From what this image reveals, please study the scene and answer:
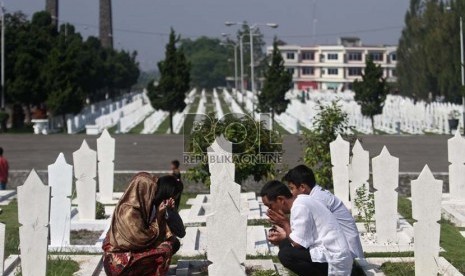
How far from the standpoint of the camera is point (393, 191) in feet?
33.1

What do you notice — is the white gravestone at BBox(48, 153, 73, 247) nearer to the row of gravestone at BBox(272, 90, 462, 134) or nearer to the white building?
the row of gravestone at BBox(272, 90, 462, 134)

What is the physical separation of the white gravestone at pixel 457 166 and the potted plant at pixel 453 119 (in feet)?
65.0

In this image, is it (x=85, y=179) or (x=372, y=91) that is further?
(x=372, y=91)

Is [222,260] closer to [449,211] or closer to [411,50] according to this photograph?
[449,211]

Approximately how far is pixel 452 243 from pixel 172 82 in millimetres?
26658

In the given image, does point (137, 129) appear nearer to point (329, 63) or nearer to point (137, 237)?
point (137, 237)

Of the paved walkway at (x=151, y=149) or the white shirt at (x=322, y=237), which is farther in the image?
the paved walkway at (x=151, y=149)

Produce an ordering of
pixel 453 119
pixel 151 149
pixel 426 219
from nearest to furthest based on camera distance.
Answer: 1. pixel 426 219
2. pixel 151 149
3. pixel 453 119

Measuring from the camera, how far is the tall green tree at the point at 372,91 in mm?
34906

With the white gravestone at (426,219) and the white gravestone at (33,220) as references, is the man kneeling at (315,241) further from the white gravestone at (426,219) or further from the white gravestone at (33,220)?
the white gravestone at (33,220)

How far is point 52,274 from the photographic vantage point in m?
8.59

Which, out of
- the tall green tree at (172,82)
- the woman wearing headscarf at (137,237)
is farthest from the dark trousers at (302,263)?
the tall green tree at (172,82)

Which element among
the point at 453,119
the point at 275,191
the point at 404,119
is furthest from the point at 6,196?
the point at 404,119

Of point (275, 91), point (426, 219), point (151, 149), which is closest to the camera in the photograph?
point (426, 219)
